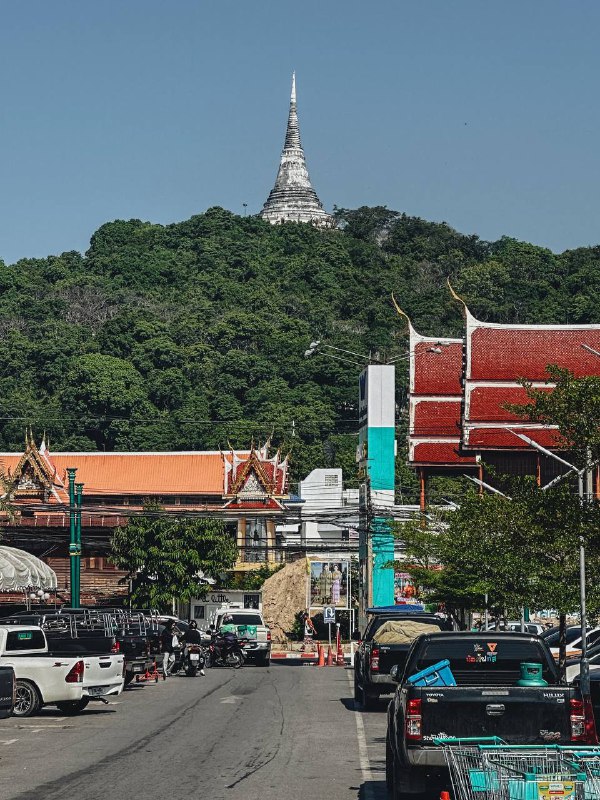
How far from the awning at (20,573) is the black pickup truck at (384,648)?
87.0 feet

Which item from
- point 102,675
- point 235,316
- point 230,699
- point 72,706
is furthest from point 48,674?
point 235,316

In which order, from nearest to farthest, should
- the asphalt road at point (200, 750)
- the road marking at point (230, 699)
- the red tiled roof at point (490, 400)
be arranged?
1. the asphalt road at point (200, 750)
2. the road marking at point (230, 699)
3. the red tiled roof at point (490, 400)

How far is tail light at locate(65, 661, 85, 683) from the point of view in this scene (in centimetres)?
Result: 2467

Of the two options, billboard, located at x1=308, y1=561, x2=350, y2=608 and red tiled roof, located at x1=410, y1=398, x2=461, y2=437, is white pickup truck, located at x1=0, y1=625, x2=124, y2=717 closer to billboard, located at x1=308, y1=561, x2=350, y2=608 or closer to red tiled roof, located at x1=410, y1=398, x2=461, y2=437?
red tiled roof, located at x1=410, y1=398, x2=461, y2=437

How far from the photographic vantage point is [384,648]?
87.6 ft

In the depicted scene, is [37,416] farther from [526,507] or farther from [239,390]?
[526,507]

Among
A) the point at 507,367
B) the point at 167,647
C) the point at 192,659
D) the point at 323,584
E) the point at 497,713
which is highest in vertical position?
the point at 507,367

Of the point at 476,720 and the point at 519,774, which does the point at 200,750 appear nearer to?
the point at 476,720

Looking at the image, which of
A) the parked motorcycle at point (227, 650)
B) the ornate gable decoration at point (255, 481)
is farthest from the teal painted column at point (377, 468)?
the ornate gable decoration at point (255, 481)

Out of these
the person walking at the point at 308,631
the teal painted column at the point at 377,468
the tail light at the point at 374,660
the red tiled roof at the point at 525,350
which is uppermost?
the red tiled roof at the point at 525,350

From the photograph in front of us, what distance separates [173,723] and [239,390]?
99.8 m

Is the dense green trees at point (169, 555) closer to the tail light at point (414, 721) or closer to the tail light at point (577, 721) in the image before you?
the tail light at point (414, 721)

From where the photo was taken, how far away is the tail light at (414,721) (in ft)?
45.9

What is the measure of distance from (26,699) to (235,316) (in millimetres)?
108254
